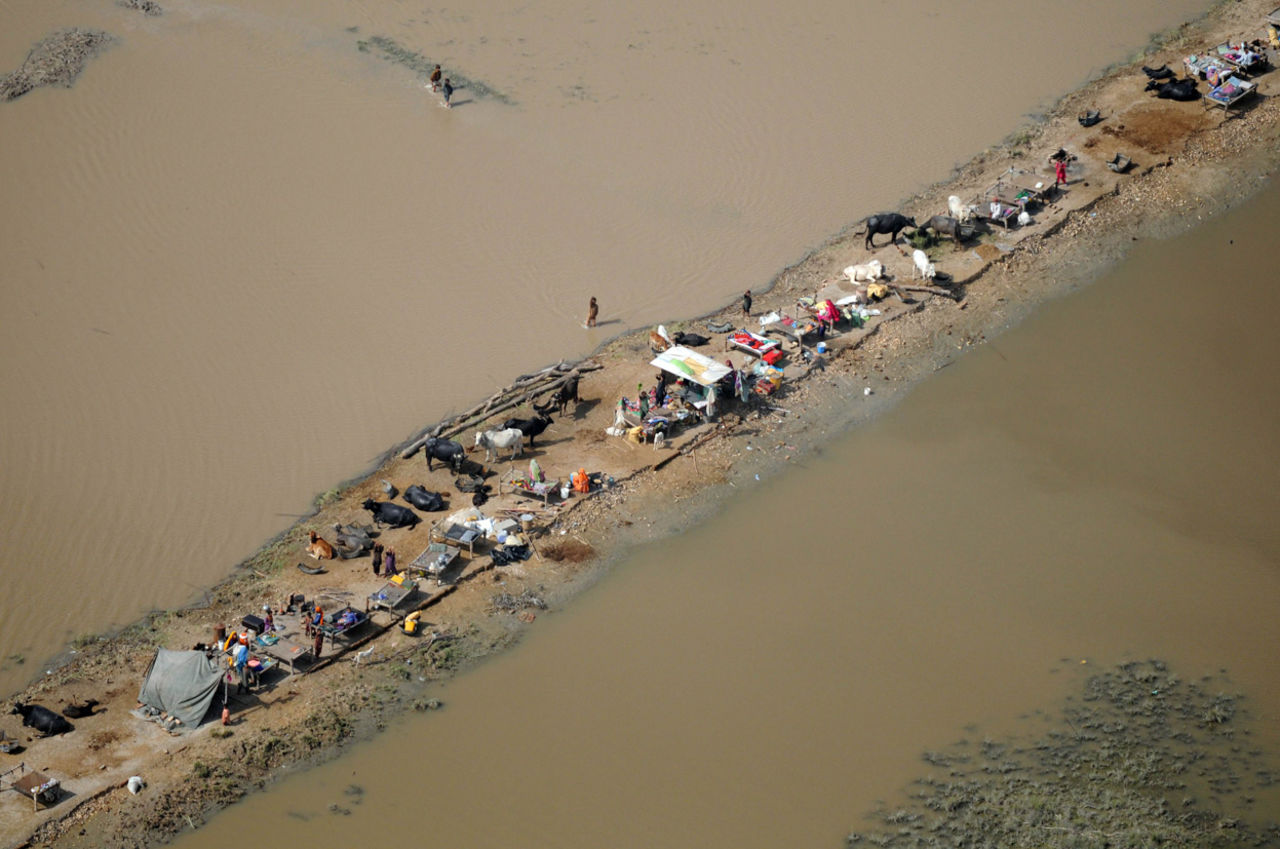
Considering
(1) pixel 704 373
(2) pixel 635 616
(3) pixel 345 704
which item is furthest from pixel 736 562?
(3) pixel 345 704

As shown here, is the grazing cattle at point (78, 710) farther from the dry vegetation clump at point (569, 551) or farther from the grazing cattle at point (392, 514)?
the dry vegetation clump at point (569, 551)

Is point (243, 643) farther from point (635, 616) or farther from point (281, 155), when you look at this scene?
point (281, 155)

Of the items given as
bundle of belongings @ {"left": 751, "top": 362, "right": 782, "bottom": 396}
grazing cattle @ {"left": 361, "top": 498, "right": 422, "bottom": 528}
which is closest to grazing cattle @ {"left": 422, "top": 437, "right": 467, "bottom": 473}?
grazing cattle @ {"left": 361, "top": 498, "right": 422, "bottom": 528}

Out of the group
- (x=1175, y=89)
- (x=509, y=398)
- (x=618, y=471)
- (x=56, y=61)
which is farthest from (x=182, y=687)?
(x=1175, y=89)

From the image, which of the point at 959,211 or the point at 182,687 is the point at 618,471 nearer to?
the point at 182,687

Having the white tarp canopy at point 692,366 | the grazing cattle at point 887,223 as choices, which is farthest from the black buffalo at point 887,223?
the white tarp canopy at point 692,366

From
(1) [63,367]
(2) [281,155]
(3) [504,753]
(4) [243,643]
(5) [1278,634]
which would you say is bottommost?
(5) [1278,634]
